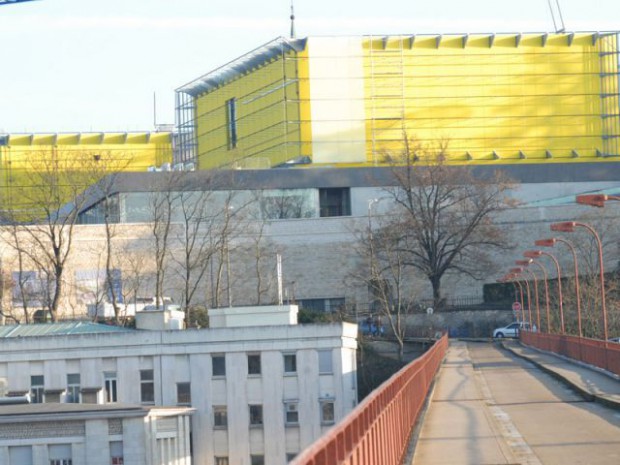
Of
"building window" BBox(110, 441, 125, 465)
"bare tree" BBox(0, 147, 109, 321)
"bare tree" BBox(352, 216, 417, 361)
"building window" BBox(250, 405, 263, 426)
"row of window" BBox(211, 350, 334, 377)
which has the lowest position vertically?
"building window" BBox(110, 441, 125, 465)

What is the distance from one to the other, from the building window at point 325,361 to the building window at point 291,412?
7.26 ft

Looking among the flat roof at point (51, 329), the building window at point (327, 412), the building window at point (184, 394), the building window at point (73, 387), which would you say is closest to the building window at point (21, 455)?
the building window at point (73, 387)

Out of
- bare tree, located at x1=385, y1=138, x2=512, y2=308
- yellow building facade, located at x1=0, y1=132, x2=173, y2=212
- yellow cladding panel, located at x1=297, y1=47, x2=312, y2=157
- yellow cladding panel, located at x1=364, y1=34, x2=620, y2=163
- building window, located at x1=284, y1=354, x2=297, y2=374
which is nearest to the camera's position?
building window, located at x1=284, y1=354, x2=297, y2=374

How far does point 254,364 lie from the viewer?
177 ft

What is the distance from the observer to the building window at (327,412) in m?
52.8

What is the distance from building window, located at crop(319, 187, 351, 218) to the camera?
99562mm

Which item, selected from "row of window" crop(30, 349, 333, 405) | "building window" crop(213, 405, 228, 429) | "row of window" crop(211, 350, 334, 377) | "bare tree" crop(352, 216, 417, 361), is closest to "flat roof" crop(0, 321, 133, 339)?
"row of window" crop(30, 349, 333, 405)

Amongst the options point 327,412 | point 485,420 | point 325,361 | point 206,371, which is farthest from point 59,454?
point 485,420

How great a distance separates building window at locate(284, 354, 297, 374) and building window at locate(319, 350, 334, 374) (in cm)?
107

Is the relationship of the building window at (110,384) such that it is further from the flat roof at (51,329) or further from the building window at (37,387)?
the building window at (37,387)

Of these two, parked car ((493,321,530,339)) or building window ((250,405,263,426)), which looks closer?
building window ((250,405,263,426))

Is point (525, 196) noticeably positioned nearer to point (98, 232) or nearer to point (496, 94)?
point (496, 94)

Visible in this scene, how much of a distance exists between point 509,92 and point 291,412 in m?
64.2

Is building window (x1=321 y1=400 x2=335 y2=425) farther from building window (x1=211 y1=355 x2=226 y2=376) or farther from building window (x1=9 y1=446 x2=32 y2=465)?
building window (x1=9 y1=446 x2=32 y2=465)
